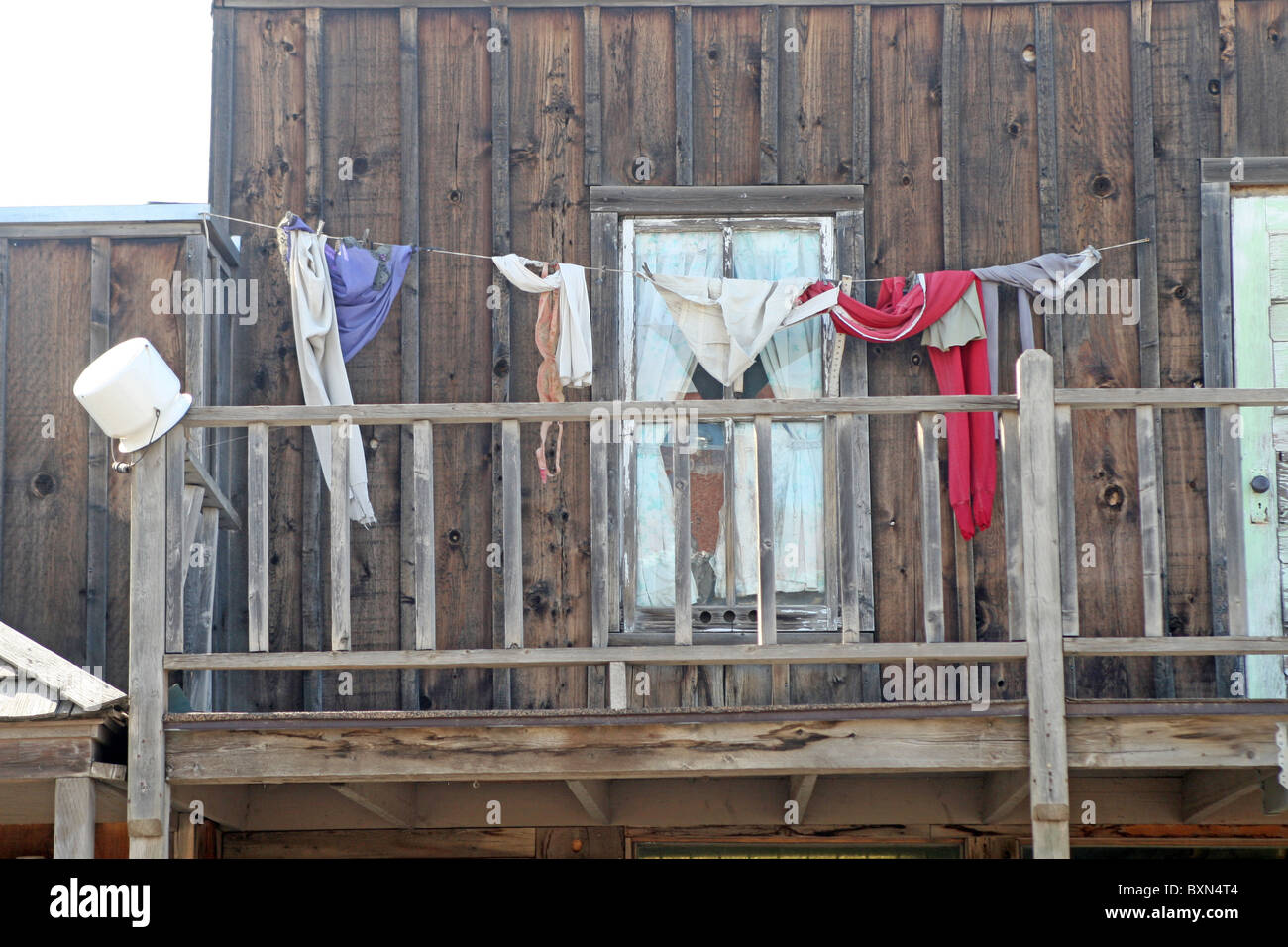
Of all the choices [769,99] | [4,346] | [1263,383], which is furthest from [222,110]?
[1263,383]

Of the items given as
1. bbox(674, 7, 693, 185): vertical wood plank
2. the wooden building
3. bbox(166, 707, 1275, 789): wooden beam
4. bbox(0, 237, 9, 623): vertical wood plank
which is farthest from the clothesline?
bbox(166, 707, 1275, 789): wooden beam

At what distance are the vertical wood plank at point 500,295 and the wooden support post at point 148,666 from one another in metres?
2.17

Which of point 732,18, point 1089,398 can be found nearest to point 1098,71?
point 732,18

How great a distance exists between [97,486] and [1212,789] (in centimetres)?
556

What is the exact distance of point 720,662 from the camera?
20.4ft

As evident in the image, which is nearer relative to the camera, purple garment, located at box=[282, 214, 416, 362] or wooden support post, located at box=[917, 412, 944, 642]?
wooden support post, located at box=[917, 412, 944, 642]

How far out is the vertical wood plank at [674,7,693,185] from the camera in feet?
27.4

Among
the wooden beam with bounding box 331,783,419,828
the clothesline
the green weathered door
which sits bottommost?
the wooden beam with bounding box 331,783,419,828

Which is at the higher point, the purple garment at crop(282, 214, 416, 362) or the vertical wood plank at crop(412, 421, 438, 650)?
the purple garment at crop(282, 214, 416, 362)

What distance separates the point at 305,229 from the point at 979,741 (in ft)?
14.1

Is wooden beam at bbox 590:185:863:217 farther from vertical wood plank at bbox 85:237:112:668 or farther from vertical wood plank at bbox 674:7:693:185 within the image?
vertical wood plank at bbox 85:237:112:668

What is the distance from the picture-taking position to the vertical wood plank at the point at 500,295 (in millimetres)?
8070

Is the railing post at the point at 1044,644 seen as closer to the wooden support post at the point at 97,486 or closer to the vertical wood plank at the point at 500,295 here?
the vertical wood plank at the point at 500,295
